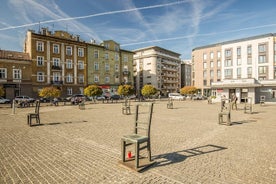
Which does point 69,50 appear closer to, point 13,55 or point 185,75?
point 13,55

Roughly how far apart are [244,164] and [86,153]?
4533 mm

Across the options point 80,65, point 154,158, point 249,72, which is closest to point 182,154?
point 154,158

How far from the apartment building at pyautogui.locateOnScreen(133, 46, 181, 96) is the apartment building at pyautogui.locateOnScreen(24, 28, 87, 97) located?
29484 mm

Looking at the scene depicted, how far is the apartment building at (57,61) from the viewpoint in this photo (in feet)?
123

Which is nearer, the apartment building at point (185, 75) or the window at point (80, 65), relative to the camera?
the window at point (80, 65)

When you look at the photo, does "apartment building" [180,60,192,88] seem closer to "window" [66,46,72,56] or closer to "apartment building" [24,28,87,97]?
"apartment building" [24,28,87,97]

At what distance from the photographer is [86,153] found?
5547 millimetres

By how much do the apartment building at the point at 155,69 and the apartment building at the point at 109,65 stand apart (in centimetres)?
1610

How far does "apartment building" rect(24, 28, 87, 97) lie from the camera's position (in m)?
37.3

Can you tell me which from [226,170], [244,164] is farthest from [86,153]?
[244,164]

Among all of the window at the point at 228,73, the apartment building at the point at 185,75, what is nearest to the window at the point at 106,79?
the window at the point at 228,73

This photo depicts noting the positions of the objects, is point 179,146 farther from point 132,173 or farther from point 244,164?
point 132,173

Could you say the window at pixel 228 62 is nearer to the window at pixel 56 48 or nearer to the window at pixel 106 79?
the window at pixel 106 79

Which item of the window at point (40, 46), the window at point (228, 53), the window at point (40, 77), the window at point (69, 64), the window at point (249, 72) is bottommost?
the window at point (40, 77)
